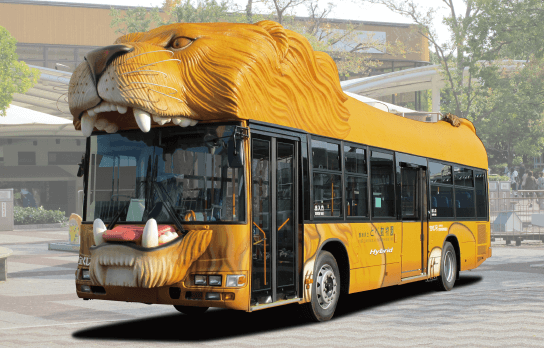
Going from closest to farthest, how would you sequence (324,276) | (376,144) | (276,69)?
(276,69) < (324,276) < (376,144)

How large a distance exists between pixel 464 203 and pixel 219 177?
8.29 metres

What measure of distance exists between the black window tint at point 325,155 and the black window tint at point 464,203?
529cm

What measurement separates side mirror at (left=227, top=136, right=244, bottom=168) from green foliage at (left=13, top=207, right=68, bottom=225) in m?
28.8

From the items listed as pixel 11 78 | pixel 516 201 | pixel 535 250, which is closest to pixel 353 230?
pixel 535 250

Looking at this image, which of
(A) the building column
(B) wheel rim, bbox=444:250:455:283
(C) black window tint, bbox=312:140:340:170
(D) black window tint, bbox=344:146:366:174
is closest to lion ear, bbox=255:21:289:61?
(C) black window tint, bbox=312:140:340:170

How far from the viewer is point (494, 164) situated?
60656 millimetres

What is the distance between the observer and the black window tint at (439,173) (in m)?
13.4

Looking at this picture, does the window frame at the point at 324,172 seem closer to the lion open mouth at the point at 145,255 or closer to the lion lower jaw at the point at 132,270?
the lion open mouth at the point at 145,255

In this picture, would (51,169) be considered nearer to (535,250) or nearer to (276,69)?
(535,250)

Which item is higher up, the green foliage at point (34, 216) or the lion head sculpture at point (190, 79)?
the lion head sculpture at point (190, 79)

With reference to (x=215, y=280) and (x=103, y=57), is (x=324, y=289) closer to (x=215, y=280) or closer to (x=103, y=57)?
(x=215, y=280)

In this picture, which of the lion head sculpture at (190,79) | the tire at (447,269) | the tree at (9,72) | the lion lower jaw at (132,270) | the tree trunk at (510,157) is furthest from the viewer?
the tree trunk at (510,157)

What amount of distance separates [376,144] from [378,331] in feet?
11.5

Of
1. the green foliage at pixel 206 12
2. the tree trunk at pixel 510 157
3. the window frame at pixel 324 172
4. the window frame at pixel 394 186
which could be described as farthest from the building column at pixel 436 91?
the window frame at pixel 324 172
